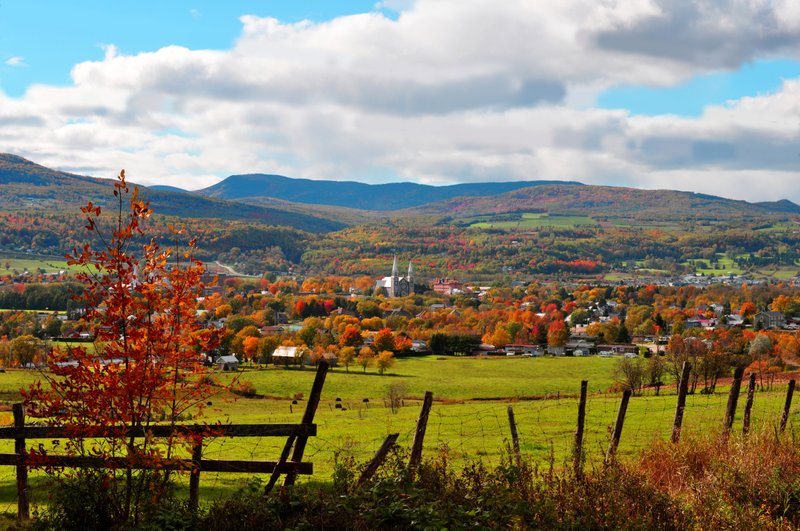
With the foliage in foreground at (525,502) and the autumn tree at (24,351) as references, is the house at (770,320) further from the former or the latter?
the foliage in foreground at (525,502)

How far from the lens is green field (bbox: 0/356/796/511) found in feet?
57.4

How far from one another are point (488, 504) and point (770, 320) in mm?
114560

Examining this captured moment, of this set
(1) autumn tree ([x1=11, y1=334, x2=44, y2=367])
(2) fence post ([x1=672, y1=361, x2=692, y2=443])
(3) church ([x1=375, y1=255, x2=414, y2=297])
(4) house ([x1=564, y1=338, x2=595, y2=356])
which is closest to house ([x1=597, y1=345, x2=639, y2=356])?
(4) house ([x1=564, y1=338, x2=595, y2=356])

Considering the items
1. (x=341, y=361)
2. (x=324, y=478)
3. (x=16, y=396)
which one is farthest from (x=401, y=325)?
(x=324, y=478)

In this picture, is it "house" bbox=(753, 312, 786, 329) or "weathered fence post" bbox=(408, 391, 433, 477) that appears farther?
"house" bbox=(753, 312, 786, 329)

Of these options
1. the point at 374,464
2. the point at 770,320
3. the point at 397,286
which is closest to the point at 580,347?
the point at 770,320

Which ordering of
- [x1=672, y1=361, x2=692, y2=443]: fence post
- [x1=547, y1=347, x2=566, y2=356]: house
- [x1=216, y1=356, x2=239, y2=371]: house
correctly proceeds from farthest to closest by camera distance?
[x1=547, y1=347, x2=566, y2=356]: house < [x1=216, y1=356, x2=239, y2=371]: house < [x1=672, y1=361, x2=692, y2=443]: fence post

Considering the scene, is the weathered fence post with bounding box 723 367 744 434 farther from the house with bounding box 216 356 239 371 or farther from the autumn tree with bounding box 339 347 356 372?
the house with bounding box 216 356 239 371

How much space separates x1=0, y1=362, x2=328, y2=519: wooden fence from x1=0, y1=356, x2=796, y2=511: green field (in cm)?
99

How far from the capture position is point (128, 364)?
8.84 metres

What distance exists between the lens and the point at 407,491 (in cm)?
972

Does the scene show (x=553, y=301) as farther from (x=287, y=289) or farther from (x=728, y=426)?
(x=728, y=426)

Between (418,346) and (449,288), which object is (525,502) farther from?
(449,288)

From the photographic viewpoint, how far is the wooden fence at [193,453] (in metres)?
8.91
